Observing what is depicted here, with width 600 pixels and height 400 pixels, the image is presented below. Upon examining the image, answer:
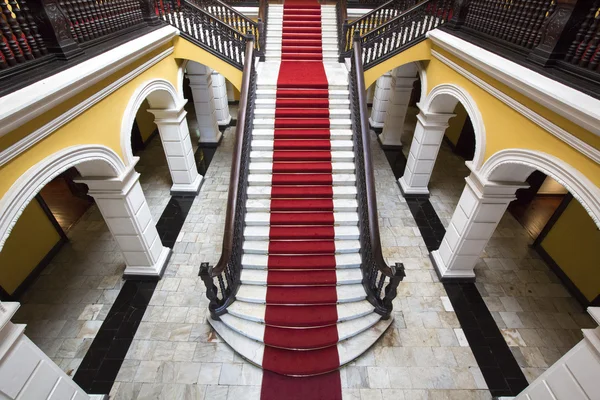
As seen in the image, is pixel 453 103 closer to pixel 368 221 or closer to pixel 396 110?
pixel 396 110

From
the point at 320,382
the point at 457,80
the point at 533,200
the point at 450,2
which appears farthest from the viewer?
the point at 533,200

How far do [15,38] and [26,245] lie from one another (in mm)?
3917

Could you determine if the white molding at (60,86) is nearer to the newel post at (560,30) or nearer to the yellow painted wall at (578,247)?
the newel post at (560,30)

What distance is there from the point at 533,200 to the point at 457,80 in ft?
14.8

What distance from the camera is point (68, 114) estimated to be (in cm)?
345

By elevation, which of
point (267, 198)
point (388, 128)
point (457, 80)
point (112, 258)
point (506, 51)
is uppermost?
point (506, 51)

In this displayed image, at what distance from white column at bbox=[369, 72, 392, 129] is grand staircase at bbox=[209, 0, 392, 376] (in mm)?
3491

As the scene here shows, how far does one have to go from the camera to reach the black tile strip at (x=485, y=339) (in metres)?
4.37

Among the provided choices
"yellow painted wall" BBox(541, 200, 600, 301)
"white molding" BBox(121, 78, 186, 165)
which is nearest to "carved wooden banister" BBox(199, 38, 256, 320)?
"white molding" BBox(121, 78, 186, 165)

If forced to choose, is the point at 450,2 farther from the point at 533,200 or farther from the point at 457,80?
the point at 533,200

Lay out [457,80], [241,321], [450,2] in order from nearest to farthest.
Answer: [241,321]
[457,80]
[450,2]

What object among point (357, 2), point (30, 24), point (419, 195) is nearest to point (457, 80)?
point (419, 195)

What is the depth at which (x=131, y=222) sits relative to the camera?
16.5 ft

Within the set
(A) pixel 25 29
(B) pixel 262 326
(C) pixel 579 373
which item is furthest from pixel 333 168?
(A) pixel 25 29
